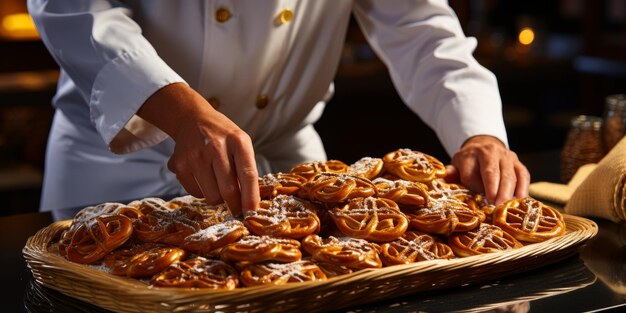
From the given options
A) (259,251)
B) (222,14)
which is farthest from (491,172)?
(222,14)

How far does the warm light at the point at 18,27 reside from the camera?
4797 millimetres

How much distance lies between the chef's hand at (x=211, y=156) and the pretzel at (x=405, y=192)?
0.66ft

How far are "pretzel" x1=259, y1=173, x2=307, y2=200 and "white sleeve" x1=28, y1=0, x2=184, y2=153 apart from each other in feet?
0.82

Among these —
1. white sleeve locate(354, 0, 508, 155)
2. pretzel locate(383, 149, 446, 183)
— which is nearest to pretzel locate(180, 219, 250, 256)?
pretzel locate(383, 149, 446, 183)

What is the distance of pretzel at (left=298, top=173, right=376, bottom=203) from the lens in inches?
52.9

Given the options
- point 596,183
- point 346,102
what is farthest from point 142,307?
point 346,102

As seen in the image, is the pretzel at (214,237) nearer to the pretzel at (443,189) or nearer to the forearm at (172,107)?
the forearm at (172,107)

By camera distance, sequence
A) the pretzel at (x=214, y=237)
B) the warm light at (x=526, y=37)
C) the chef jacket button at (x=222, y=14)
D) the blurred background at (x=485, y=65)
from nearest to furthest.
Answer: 1. the pretzel at (x=214, y=237)
2. the chef jacket button at (x=222, y=14)
3. the blurred background at (x=485, y=65)
4. the warm light at (x=526, y=37)

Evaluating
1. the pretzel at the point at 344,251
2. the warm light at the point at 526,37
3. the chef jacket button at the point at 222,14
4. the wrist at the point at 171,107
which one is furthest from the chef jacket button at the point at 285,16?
the warm light at the point at 526,37

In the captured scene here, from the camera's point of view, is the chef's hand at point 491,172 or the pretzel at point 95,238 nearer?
the pretzel at point 95,238

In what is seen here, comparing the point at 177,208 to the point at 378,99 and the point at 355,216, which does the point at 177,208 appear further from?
the point at 378,99

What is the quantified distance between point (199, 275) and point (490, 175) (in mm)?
611

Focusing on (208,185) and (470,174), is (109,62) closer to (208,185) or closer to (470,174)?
(208,185)

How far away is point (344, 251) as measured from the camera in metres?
1.21
